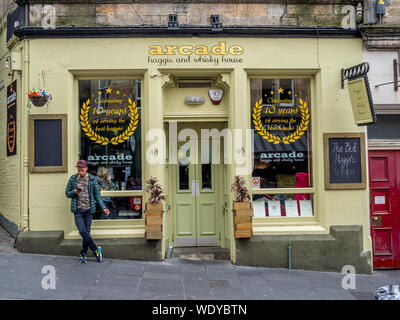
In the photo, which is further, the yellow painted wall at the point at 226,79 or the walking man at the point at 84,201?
the yellow painted wall at the point at 226,79

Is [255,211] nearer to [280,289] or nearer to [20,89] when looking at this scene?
[280,289]

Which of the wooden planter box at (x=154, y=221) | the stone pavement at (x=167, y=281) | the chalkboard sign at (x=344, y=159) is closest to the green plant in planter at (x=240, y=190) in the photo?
the stone pavement at (x=167, y=281)

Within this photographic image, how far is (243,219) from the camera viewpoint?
8.04m

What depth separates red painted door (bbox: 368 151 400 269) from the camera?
Answer: 873cm

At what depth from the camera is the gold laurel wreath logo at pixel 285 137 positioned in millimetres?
8602

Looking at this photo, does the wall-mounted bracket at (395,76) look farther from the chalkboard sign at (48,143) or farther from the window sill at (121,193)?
the chalkboard sign at (48,143)

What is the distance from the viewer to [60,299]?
577 cm

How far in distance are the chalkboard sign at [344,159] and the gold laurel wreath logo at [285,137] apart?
0.52 m

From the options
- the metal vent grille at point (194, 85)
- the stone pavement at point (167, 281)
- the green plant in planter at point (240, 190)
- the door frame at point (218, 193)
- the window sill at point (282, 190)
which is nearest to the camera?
the stone pavement at point (167, 281)

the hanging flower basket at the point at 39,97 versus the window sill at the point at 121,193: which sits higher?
the hanging flower basket at the point at 39,97

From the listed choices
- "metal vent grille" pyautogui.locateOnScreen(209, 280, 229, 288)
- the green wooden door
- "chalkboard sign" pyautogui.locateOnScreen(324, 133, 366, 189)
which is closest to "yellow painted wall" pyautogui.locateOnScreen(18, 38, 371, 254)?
"chalkboard sign" pyautogui.locateOnScreen(324, 133, 366, 189)

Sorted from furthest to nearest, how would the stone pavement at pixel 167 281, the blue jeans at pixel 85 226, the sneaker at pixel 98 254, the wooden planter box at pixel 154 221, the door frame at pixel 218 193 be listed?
the door frame at pixel 218 193, the wooden planter box at pixel 154 221, the sneaker at pixel 98 254, the blue jeans at pixel 85 226, the stone pavement at pixel 167 281

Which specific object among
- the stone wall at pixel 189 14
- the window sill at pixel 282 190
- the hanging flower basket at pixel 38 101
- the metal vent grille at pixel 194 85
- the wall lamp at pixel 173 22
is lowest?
the window sill at pixel 282 190

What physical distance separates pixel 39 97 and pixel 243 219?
459 cm
